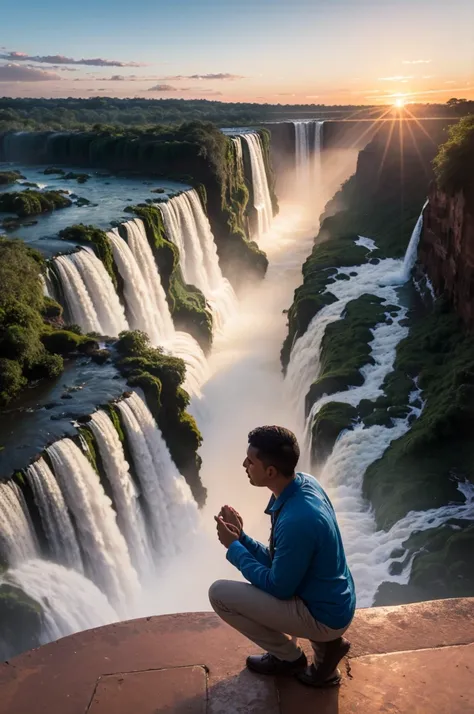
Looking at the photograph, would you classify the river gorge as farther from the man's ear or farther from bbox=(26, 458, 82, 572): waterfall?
the man's ear

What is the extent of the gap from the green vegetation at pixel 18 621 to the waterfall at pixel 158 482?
6485 mm

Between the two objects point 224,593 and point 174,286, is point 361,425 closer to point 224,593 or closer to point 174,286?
point 174,286

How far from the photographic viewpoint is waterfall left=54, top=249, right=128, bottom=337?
24.8m

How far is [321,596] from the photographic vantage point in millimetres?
5121

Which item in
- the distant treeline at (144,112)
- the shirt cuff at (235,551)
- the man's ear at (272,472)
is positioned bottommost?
the shirt cuff at (235,551)

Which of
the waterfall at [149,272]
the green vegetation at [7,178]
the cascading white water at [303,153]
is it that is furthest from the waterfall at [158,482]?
the cascading white water at [303,153]

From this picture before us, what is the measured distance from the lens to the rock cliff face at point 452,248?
83.1 ft

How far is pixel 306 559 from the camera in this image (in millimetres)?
4914

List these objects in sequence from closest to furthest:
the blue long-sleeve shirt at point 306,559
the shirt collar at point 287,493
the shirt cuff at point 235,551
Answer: the blue long-sleeve shirt at point 306,559
the shirt collar at point 287,493
the shirt cuff at point 235,551

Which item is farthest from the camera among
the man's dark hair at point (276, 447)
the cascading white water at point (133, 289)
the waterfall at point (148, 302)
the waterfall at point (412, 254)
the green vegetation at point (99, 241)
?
the waterfall at point (412, 254)

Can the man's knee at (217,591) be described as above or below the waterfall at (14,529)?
above

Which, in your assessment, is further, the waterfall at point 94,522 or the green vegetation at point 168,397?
the green vegetation at point 168,397

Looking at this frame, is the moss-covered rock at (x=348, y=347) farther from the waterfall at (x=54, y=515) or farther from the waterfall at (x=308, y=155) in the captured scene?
the waterfall at (x=308, y=155)

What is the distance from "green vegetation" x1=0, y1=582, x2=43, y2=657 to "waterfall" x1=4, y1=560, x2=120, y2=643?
24 cm
